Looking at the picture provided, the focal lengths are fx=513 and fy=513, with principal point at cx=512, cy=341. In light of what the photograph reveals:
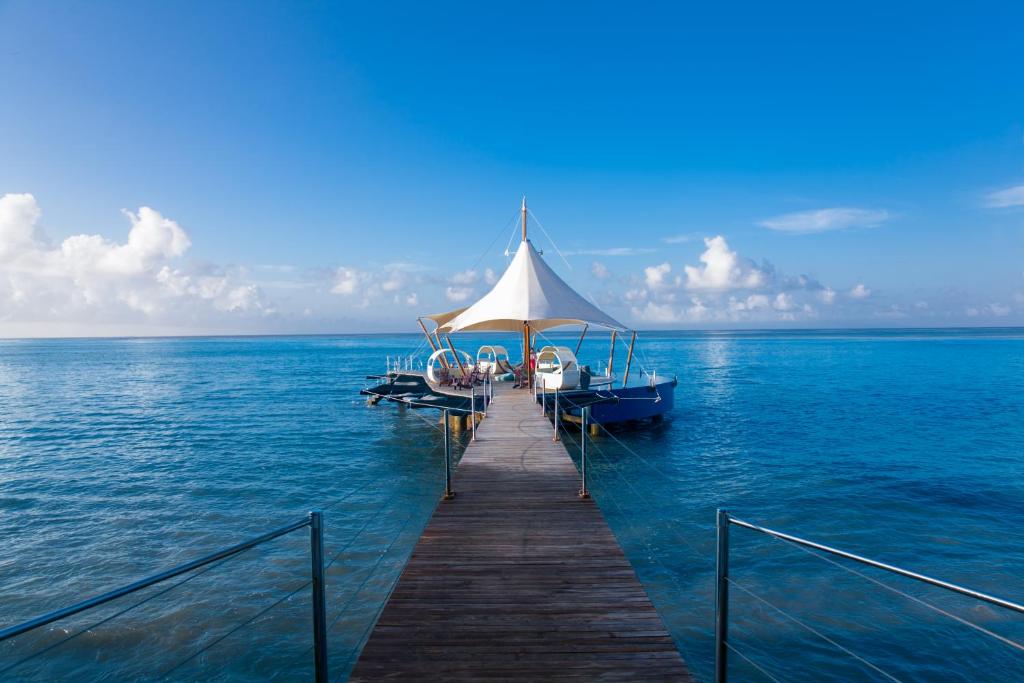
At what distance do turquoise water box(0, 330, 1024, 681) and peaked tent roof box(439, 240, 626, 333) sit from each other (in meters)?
4.89

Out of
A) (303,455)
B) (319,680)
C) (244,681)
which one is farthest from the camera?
(303,455)

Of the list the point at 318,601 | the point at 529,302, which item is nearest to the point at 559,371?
the point at 529,302

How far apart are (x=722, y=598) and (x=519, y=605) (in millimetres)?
1794

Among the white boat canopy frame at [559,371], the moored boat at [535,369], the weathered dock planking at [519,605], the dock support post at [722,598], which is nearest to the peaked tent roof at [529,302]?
the moored boat at [535,369]

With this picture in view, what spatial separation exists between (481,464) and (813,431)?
706 inches

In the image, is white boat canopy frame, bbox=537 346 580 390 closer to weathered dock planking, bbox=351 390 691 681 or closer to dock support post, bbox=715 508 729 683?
weathered dock planking, bbox=351 390 691 681

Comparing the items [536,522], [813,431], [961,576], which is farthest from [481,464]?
[813,431]

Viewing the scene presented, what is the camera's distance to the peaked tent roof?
1881 cm

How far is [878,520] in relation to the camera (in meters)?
11.3

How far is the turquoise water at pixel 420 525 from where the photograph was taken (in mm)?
7012

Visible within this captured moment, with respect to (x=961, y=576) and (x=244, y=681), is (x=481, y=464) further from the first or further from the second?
(x=961, y=576)

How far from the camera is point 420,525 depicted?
1109 cm

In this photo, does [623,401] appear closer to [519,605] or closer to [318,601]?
[519,605]

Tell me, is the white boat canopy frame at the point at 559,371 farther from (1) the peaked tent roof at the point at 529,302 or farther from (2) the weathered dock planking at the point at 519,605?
(2) the weathered dock planking at the point at 519,605
